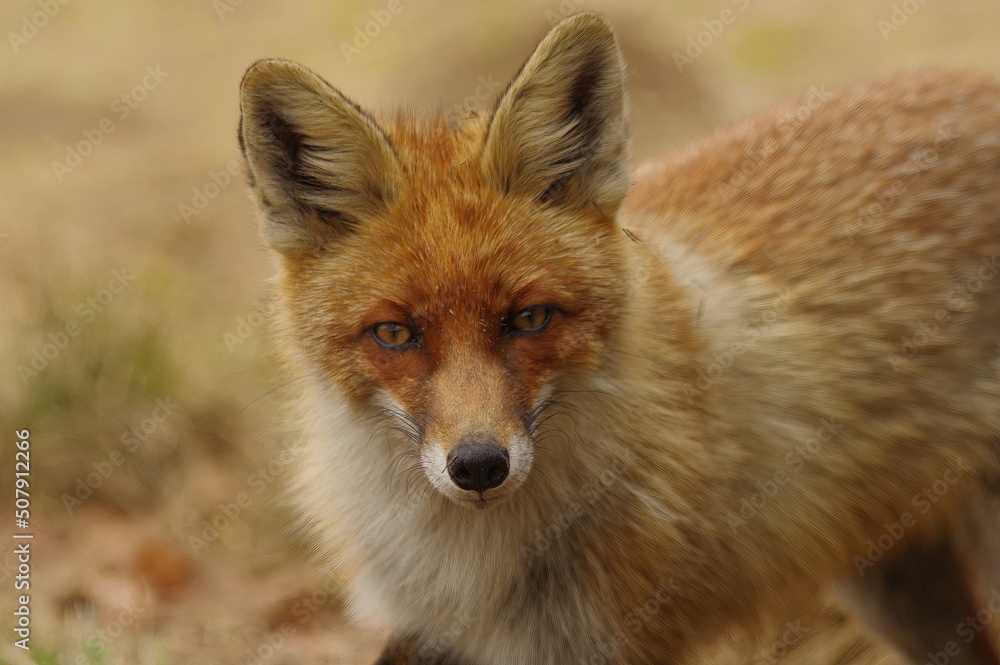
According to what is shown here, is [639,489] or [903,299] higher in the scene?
[903,299]

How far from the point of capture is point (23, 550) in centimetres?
623

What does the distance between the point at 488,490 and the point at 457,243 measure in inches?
30.0

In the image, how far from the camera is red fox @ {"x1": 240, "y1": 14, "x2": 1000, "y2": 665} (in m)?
3.01

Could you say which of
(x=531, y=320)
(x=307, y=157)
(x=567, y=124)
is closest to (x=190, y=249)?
(x=307, y=157)

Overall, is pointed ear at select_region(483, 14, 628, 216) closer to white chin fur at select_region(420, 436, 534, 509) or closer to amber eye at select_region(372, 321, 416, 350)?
amber eye at select_region(372, 321, 416, 350)

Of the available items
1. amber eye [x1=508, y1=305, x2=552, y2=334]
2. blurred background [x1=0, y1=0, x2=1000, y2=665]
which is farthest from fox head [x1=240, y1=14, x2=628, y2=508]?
blurred background [x1=0, y1=0, x2=1000, y2=665]

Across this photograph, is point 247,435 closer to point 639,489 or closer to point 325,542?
point 325,542

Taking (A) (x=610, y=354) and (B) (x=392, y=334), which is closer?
(B) (x=392, y=334)

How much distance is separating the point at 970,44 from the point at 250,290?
6.33 m

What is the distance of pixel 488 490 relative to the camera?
2734 mm

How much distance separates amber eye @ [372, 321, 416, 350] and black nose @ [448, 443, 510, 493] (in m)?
0.44

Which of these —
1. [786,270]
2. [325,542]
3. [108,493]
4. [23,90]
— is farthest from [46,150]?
[786,270]

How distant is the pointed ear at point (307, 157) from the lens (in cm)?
308

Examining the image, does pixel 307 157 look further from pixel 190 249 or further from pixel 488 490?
pixel 190 249
